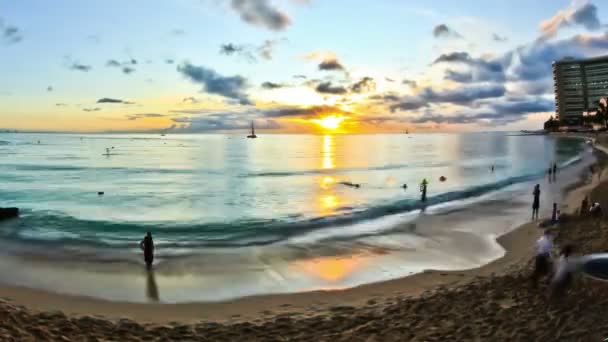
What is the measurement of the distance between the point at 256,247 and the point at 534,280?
1227cm

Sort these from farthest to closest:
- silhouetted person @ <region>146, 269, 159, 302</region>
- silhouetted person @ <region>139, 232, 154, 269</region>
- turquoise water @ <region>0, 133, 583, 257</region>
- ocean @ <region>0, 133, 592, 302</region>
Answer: turquoise water @ <region>0, 133, 583, 257</region>
silhouetted person @ <region>139, 232, 154, 269</region>
ocean @ <region>0, 133, 592, 302</region>
silhouetted person @ <region>146, 269, 159, 302</region>

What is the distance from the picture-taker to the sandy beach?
9.70 metres

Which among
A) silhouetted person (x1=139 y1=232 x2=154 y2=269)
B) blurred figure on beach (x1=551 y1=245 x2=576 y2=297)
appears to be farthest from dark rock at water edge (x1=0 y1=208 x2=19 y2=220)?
blurred figure on beach (x1=551 y1=245 x2=576 y2=297)

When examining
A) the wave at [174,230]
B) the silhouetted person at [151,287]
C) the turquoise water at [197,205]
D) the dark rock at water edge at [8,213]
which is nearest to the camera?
the silhouetted person at [151,287]

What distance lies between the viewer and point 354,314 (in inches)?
452

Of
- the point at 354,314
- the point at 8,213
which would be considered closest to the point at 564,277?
the point at 354,314

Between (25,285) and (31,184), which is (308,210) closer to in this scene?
(25,285)

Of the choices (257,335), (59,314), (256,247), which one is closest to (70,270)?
(59,314)

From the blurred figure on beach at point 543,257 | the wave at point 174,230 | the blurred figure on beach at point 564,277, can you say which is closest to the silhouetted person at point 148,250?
the wave at point 174,230

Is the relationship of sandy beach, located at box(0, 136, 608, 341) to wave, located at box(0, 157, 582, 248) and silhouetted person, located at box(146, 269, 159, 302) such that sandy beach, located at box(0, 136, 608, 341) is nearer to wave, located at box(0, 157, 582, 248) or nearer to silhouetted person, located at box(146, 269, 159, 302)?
silhouetted person, located at box(146, 269, 159, 302)

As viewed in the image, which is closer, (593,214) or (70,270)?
(70,270)

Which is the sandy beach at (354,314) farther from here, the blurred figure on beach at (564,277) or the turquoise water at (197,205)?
the turquoise water at (197,205)

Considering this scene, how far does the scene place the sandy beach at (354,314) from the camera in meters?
9.70

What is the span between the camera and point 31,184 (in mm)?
50844
